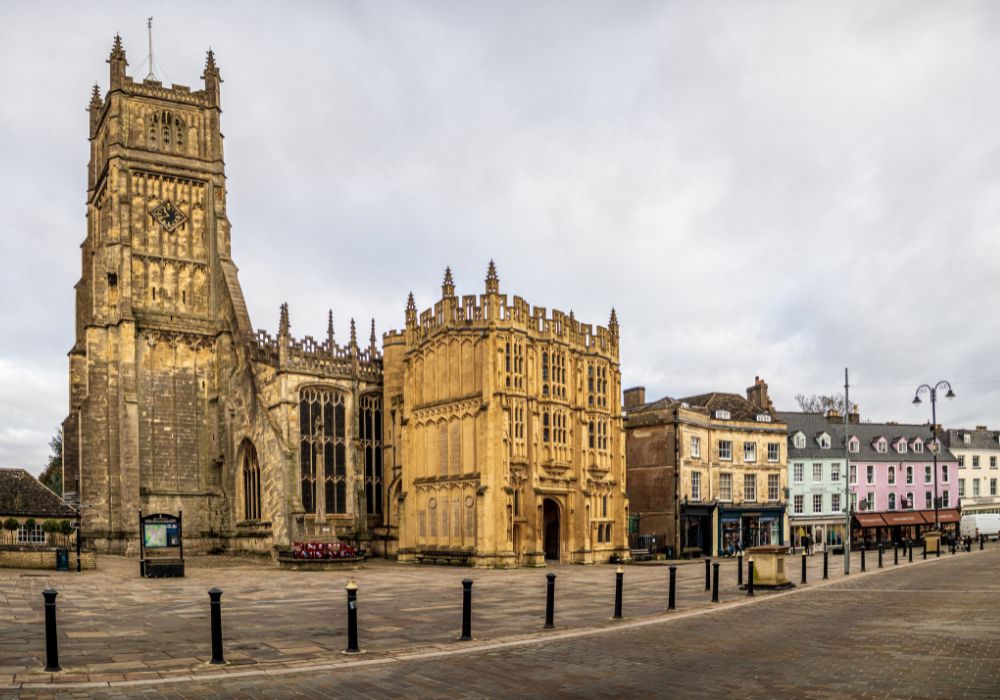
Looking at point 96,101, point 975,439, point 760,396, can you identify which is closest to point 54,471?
point 96,101

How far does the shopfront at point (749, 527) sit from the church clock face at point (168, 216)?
1430 inches

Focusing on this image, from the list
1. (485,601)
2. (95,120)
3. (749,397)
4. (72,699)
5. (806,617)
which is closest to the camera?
(72,699)

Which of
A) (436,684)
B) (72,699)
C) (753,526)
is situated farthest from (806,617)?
(753,526)

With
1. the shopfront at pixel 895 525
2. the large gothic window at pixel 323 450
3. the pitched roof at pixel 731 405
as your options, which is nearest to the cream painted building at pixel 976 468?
the shopfront at pixel 895 525

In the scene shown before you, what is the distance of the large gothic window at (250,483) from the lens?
138 ft

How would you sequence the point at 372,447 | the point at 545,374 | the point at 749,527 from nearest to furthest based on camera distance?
the point at 545,374
the point at 372,447
the point at 749,527

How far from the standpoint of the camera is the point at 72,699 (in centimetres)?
895

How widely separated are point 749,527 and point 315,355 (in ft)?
100.0

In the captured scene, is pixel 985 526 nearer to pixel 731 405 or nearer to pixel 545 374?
pixel 731 405

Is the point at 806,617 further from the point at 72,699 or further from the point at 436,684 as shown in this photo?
the point at 72,699

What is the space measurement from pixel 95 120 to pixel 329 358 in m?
22.2

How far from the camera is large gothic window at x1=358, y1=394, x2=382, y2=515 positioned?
4500cm

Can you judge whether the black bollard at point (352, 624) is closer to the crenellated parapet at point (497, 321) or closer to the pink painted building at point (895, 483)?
the crenellated parapet at point (497, 321)

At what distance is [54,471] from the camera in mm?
74250
